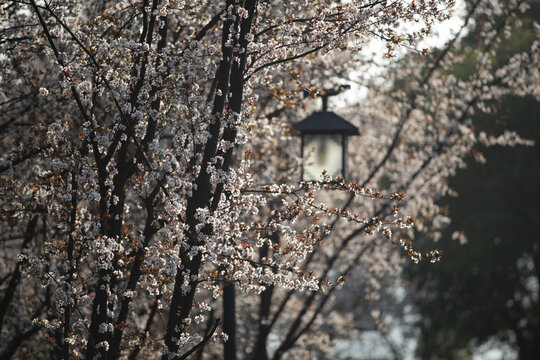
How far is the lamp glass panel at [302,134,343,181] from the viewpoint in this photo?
325 inches

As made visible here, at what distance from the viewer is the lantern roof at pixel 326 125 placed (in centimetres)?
822

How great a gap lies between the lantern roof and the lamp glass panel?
11cm

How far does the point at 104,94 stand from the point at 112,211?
4.46 ft

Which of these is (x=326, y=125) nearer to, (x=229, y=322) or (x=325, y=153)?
(x=325, y=153)

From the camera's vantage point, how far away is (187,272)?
20.3 ft

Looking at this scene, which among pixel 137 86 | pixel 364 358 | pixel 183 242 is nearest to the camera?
pixel 183 242

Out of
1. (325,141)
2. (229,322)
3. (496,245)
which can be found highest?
(496,245)

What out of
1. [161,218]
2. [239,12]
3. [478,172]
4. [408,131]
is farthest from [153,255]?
[478,172]

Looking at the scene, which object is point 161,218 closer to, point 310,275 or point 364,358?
A: point 310,275

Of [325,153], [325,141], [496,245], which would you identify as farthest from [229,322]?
[496,245]

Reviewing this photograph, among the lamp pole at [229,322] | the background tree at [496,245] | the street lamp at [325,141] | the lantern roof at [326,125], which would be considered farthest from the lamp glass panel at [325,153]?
the background tree at [496,245]

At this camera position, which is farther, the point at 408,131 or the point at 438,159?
the point at 408,131

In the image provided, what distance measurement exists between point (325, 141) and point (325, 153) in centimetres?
16

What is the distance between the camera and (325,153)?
27.3 feet
